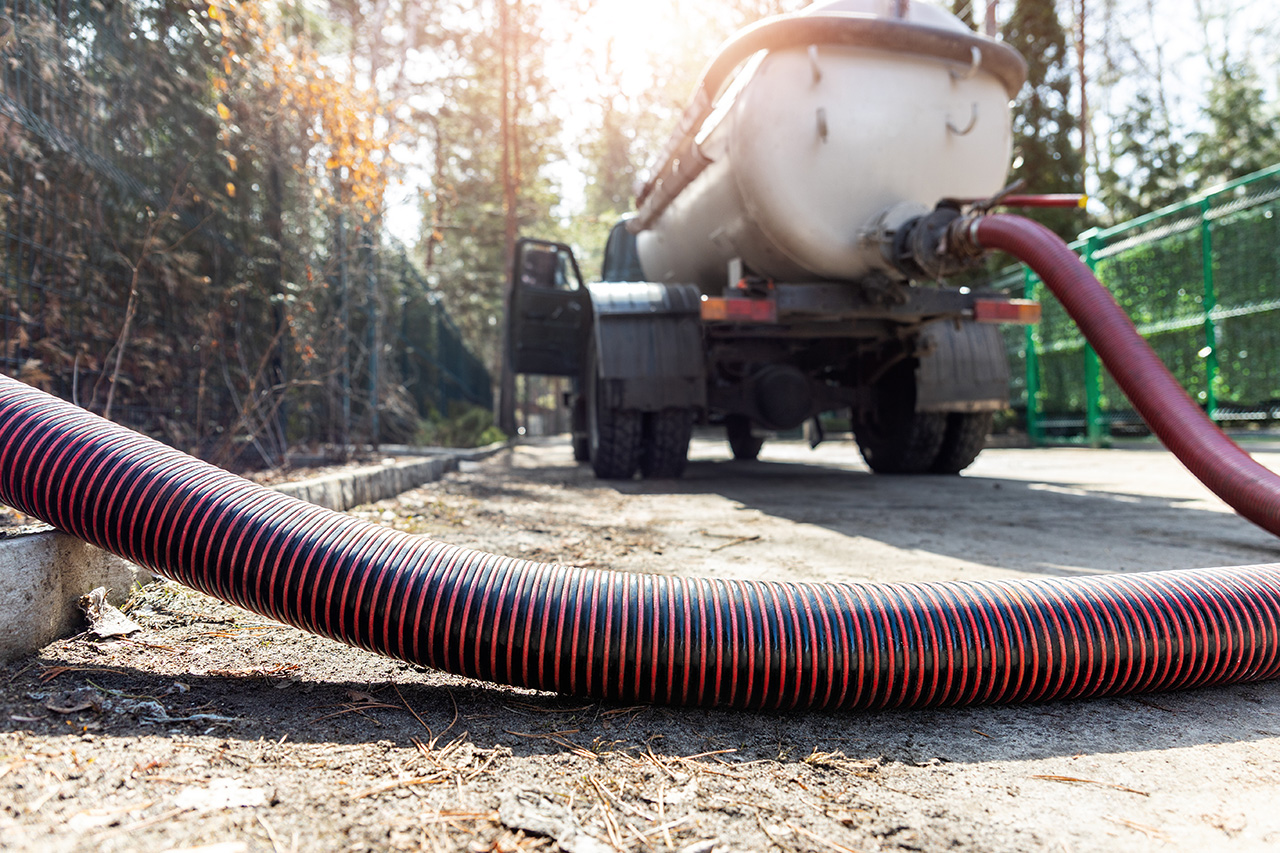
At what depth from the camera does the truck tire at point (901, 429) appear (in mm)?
5555

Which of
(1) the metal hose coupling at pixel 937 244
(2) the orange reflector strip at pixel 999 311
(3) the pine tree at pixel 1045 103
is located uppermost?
(3) the pine tree at pixel 1045 103

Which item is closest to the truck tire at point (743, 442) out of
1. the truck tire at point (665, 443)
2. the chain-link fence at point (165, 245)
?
the truck tire at point (665, 443)

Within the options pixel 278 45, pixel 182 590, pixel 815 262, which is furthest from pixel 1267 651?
pixel 278 45

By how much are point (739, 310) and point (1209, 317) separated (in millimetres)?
6466

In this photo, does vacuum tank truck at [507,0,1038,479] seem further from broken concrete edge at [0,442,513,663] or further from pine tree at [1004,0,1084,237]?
pine tree at [1004,0,1084,237]

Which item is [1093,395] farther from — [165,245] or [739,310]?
[165,245]

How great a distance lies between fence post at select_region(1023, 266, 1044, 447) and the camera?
10484 mm

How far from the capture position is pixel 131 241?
367 cm

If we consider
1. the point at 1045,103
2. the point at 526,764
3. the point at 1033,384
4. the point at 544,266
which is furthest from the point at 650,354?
the point at 1045,103

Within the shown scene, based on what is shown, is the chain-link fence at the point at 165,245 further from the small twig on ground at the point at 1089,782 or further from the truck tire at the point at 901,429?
the truck tire at the point at 901,429

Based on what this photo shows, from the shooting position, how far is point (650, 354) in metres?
4.72

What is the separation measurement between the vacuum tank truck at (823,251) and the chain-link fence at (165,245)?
1886 millimetres

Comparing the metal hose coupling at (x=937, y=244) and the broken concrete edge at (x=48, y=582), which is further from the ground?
the metal hose coupling at (x=937, y=244)

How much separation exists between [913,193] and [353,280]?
3834mm
